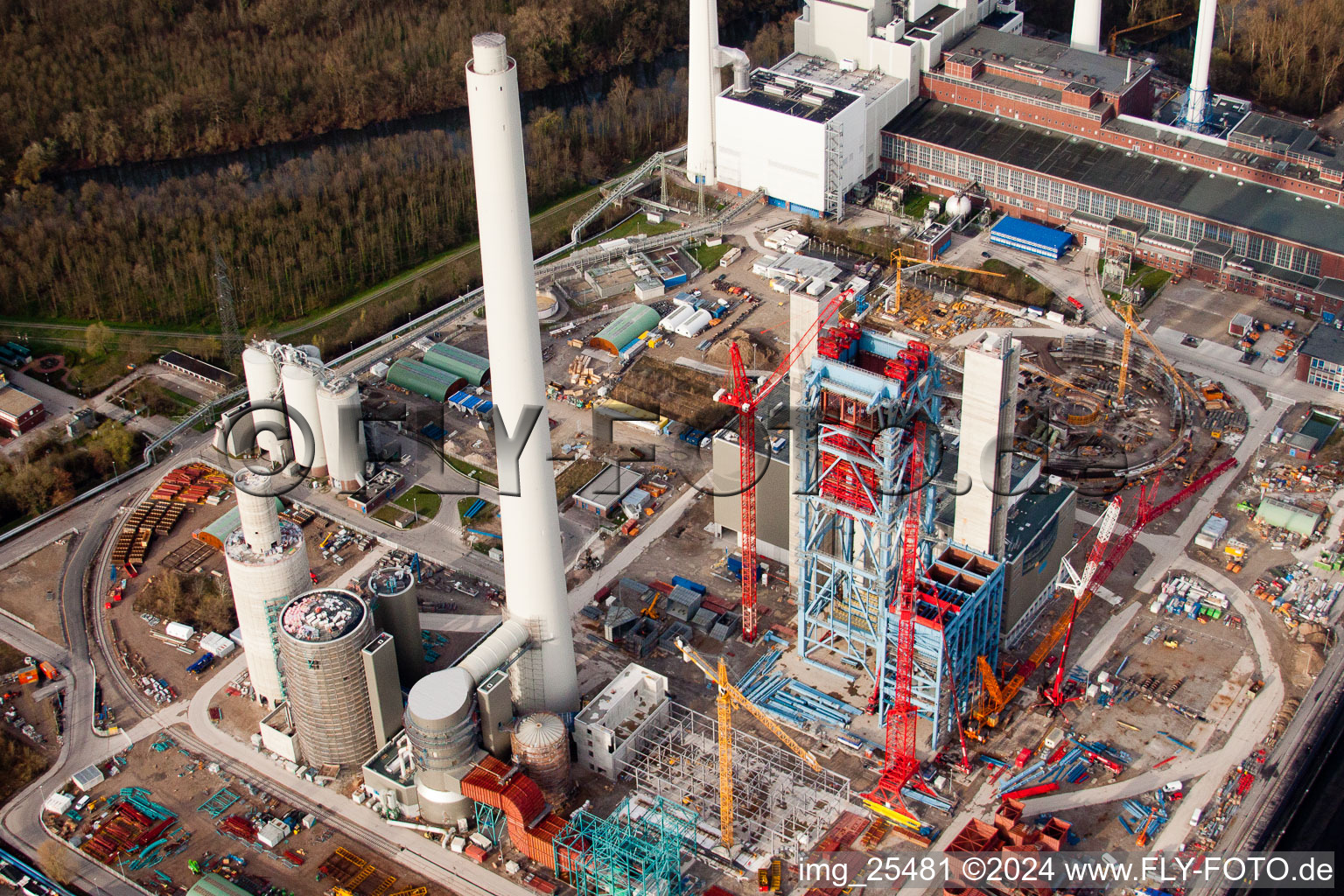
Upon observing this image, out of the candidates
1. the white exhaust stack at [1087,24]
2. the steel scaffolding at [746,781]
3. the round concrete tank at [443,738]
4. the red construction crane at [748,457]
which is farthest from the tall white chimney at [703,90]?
the round concrete tank at [443,738]

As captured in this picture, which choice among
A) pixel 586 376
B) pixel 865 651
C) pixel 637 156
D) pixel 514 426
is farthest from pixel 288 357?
pixel 637 156

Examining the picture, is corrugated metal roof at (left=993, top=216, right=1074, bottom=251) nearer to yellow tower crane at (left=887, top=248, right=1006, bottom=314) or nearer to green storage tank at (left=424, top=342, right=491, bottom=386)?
yellow tower crane at (left=887, top=248, right=1006, bottom=314)

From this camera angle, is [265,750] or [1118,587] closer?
[265,750]

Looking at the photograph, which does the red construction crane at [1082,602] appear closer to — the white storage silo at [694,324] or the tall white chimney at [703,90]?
the white storage silo at [694,324]

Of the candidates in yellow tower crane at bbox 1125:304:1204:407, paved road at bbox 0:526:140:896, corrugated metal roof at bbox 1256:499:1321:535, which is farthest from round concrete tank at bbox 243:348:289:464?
corrugated metal roof at bbox 1256:499:1321:535

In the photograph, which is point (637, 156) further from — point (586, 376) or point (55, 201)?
point (55, 201)

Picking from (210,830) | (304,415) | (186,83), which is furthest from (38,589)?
(186,83)

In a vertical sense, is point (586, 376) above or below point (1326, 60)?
below

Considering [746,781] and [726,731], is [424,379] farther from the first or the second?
[726,731]
